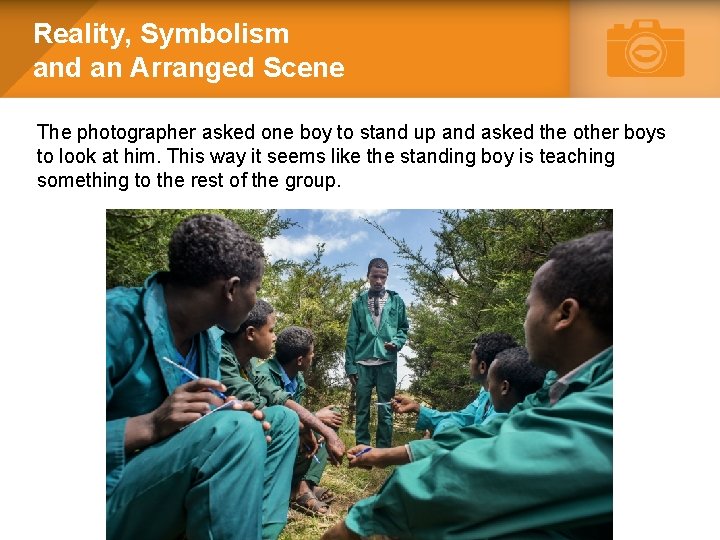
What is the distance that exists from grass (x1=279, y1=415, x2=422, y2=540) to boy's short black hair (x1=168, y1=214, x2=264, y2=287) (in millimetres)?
1041

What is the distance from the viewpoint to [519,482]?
170 cm

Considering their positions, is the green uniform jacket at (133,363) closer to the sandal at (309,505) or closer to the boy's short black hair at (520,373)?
the sandal at (309,505)

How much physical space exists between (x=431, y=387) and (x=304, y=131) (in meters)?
1.36

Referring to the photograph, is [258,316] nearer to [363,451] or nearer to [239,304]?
[239,304]

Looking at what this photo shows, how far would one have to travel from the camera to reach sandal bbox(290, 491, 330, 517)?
8.84 feet

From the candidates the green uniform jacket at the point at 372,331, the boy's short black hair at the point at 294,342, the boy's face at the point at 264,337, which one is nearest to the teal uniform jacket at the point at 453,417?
the green uniform jacket at the point at 372,331

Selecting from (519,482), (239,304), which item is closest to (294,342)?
(239,304)

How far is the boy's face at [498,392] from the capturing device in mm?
2799

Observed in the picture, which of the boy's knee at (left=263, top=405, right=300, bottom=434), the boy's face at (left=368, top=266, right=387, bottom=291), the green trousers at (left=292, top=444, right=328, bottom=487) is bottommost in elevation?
the green trousers at (left=292, top=444, right=328, bottom=487)

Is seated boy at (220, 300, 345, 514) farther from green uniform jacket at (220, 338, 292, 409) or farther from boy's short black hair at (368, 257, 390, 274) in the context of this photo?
boy's short black hair at (368, 257, 390, 274)

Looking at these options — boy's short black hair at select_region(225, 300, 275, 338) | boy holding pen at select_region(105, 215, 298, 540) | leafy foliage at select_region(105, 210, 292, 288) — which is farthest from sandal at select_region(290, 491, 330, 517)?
leafy foliage at select_region(105, 210, 292, 288)

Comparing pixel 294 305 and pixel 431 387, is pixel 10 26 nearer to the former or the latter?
pixel 294 305

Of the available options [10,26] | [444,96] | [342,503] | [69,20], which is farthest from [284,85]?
[342,503]

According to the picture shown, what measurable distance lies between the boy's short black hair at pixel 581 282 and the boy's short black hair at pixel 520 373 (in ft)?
2.28
